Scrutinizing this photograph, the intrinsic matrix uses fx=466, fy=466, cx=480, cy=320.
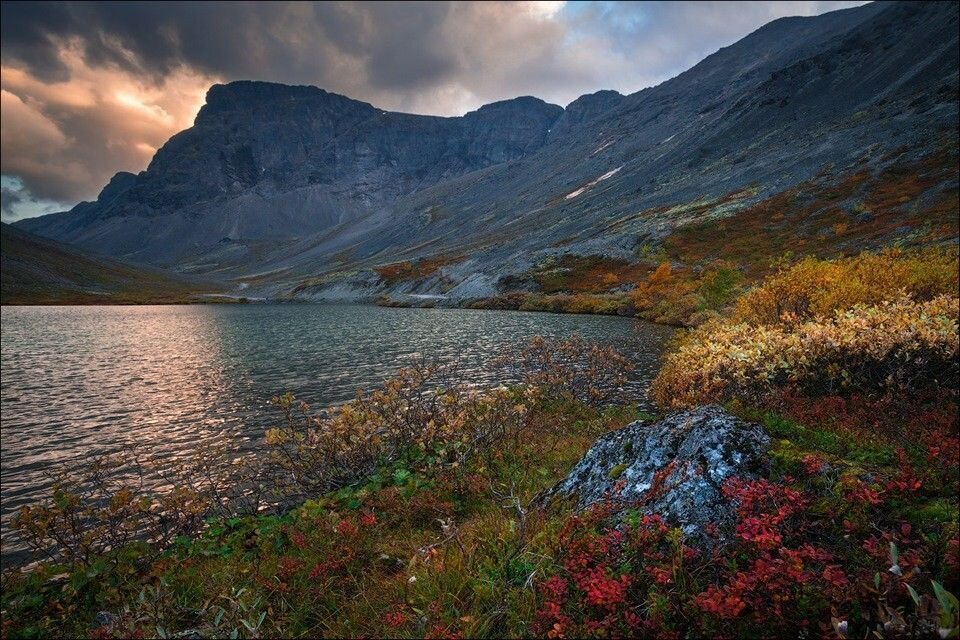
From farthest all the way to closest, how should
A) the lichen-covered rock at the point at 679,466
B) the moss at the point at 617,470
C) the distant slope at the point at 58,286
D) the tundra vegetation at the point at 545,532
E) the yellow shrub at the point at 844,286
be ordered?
the distant slope at the point at 58,286 → the yellow shrub at the point at 844,286 → the moss at the point at 617,470 → the lichen-covered rock at the point at 679,466 → the tundra vegetation at the point at 545,532

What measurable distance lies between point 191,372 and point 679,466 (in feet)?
120

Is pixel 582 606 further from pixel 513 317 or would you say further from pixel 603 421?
pixel 513 317

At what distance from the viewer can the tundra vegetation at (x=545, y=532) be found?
452cm

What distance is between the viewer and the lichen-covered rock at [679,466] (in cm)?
608

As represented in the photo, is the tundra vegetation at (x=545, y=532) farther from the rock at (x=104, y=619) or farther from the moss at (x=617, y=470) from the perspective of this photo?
the moss at (x=617, y=470)

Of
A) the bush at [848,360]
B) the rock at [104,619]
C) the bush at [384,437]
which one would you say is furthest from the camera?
the bush at [384,437]

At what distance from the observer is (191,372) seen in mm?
34250

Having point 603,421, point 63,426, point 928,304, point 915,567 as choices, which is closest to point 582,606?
point 915,567

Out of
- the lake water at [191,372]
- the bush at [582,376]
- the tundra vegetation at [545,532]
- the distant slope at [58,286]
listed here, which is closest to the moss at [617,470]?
the tundra vegetation at [545,532]

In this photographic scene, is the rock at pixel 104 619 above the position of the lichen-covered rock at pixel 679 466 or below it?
below

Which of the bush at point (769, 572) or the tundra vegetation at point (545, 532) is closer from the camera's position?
the bush at point (769, 572)

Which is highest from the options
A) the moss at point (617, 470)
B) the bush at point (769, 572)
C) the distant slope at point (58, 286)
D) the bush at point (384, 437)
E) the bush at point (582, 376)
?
the distant slope at point (58, 286)

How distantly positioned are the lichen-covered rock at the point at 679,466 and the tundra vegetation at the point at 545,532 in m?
0.24

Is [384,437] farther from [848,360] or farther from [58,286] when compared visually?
[58,286]
